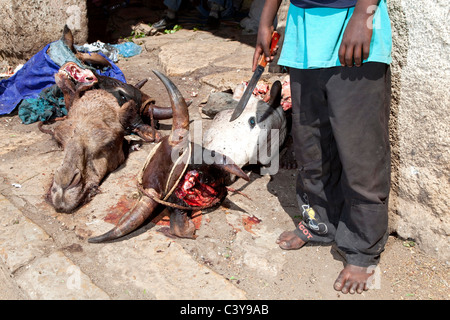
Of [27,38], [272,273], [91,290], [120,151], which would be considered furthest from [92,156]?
[27,38]

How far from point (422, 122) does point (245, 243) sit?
1429 millimetres

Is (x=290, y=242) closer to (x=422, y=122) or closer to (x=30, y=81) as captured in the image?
(x=422, y=122)

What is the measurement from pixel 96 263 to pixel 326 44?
203 cm

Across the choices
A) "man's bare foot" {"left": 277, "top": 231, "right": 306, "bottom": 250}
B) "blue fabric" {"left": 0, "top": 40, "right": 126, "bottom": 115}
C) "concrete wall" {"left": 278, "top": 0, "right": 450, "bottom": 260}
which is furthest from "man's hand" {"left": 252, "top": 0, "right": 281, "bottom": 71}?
"blue fabric" {"left": 0, "top": 40, "right": 126, "bottom": 115}

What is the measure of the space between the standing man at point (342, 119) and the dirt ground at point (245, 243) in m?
0.14

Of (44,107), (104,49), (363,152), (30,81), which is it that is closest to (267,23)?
(363,152)

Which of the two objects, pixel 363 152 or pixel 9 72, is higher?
pixel 363 152

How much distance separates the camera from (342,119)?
245 centimetres

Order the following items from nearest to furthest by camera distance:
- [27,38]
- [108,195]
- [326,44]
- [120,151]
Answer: [326,44] → [108,195] → [120,151] → [27,38]

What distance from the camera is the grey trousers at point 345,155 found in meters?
2.41

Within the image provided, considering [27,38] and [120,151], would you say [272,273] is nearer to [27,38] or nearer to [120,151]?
[120,151]

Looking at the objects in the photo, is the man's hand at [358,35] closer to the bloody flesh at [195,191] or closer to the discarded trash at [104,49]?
the bloody flesh at [195,191]

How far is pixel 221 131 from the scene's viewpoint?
3918mm

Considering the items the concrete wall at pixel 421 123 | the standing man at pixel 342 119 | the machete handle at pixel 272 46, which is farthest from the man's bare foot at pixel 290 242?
the machete handle at pixel 272 46
